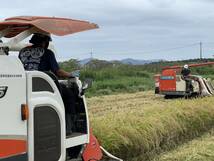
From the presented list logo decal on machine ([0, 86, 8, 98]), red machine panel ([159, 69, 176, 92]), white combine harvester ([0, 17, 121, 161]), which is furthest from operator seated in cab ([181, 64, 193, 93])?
logo decal on machine ([0, 86, 8, 98])

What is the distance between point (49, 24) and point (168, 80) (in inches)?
594

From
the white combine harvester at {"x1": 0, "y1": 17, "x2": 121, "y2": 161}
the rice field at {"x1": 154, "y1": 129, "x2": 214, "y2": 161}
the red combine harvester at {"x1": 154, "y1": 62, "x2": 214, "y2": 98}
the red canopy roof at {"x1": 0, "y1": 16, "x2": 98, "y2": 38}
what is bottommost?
the rice field at {"x1": 154, "y1": 129, "x2": 214, "y2": 161}

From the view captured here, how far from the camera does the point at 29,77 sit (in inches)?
193

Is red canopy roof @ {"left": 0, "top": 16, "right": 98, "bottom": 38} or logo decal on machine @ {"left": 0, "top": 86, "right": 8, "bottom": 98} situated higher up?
red canopy roof @ {"left": 0, "top": 16, "right": 98, "bottom": 38}

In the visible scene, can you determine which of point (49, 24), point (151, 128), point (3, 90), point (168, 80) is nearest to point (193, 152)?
point (151, 128)

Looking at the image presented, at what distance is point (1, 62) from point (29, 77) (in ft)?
1.27

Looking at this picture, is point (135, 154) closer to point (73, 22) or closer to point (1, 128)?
point (73, 22)

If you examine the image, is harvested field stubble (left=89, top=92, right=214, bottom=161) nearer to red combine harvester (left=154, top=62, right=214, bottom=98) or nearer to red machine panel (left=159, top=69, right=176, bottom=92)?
red combine harvester (left=154, top=62, right=214, bottom=98)

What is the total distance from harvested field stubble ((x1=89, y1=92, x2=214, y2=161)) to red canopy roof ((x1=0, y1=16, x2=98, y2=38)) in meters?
2.89

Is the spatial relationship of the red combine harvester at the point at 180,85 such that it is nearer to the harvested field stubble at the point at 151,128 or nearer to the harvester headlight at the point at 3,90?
the harvested field stubble at the point at 151,128

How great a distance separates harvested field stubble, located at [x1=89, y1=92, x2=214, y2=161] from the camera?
27.2ft

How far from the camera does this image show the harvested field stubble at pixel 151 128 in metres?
8.28

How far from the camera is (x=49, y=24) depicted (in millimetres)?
5191

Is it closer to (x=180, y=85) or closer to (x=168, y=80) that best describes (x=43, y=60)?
(x=180, y=85)
